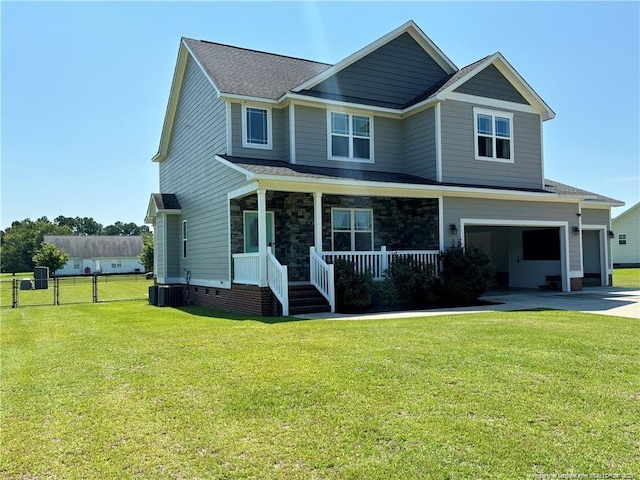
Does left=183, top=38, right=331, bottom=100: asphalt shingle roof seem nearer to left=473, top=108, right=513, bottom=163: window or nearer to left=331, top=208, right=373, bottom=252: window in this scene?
left=331, top=208, right=373, bottom=252: window

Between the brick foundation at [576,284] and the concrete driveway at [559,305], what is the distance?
3.30 feet

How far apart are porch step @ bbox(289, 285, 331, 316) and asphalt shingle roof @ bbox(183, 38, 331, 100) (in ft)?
20.4

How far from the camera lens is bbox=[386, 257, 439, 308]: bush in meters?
13.1

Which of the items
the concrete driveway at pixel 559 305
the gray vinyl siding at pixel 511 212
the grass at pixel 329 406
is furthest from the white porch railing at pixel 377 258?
the grass at pixel 329 406

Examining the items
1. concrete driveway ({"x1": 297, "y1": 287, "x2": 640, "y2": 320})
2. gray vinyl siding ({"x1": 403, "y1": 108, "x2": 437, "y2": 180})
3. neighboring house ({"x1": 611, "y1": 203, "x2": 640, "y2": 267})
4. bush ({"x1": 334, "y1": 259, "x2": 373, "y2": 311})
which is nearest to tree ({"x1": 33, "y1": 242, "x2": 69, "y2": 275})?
gray vinyl siding ({"x1": 403, "y1": 108, "x2": 437, "y2": 180})

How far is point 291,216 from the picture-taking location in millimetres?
15297

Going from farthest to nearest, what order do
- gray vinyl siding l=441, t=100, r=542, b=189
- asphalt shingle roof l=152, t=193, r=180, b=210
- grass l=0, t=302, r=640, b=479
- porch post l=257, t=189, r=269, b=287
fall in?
asphalt shingle roof l=152, t=193, r=180, b=210 < gray vinyl siding l=441, t=100, r=542, b=189 < porch post l=257, t=189, r=269, b=287 < grass l=0, t=302, r=640, b=479

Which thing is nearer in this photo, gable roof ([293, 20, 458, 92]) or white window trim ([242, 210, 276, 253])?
white window trim ([242, 210, 276, 253])

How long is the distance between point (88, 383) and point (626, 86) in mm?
18387

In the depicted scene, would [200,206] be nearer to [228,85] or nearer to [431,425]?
[228,85]

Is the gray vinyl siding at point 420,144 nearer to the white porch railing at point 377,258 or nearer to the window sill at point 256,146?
the white porch railing at point 377,258

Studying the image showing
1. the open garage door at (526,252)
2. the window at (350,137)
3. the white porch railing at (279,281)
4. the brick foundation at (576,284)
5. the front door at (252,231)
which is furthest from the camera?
the open garage door at (526,252)

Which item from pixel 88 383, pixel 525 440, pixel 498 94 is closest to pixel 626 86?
pixel 498 94

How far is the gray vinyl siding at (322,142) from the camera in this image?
15.3 meters
